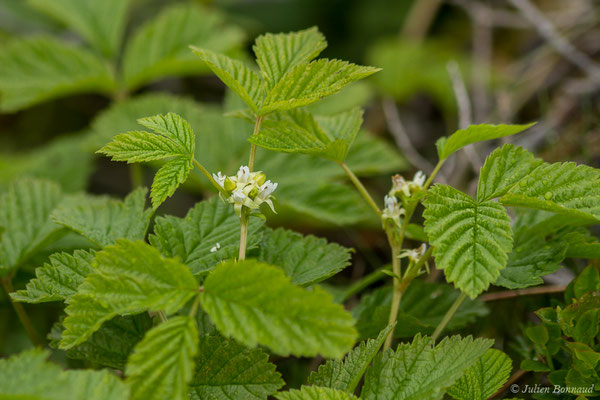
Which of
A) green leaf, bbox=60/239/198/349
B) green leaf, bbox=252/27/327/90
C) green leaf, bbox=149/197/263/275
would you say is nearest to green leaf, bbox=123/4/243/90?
green leaf, bbox=252/27/327/90

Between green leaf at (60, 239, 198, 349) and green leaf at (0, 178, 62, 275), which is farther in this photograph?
green leaf at (0, 178, 62, 275)

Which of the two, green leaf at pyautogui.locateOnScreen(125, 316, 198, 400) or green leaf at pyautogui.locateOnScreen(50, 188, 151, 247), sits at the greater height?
green leaf at pyautogui.locateOnScreen(50, 188, 151, 247)

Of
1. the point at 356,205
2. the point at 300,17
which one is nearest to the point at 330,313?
the point at 356,205

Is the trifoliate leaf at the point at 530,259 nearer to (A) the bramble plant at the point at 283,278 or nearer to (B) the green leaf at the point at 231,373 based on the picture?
(A) the bramble plant at the point at 283,278

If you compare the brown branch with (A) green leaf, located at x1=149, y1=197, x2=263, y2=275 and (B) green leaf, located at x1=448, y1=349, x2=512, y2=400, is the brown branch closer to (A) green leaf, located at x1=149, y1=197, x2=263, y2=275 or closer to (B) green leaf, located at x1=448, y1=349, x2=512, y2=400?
(B) green leaf, located at x1=448, y1=349, x2=512, y2=400

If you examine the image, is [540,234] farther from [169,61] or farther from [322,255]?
[169,61]

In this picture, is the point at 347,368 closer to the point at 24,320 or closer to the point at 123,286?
the point at 123,286

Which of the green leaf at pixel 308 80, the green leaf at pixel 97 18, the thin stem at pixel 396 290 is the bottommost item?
the thin stem at pixel 396 290

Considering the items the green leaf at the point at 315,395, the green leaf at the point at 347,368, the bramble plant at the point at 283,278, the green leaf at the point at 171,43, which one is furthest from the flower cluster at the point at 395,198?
the green leaf at the point at 171,43
